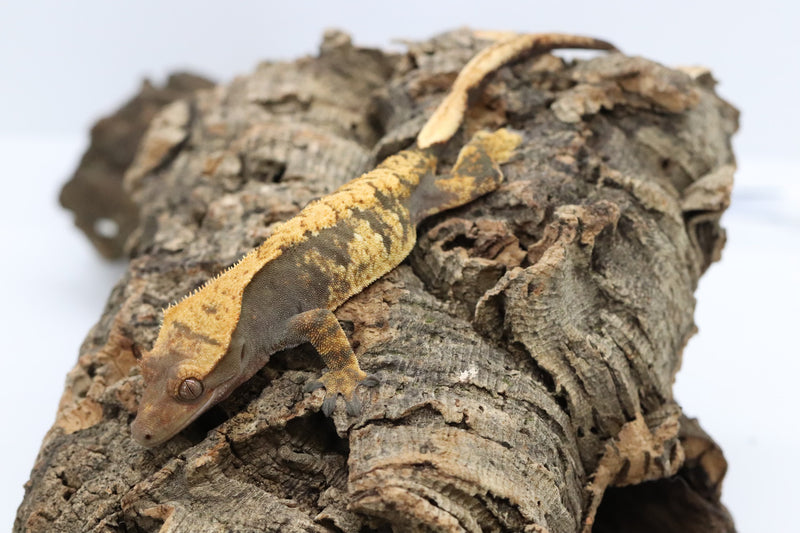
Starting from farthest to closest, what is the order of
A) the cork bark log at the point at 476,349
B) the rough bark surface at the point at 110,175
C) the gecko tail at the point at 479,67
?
the rough bark surface at the point at 110,175, the gecko tail at the point at 479,67, the cork bark log at the point at 476,349

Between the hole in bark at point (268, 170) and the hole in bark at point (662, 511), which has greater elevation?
the hole in bark at point (268, 170)

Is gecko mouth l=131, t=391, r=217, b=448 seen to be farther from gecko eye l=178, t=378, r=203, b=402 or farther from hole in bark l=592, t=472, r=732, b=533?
hole in bark l=592, t=472, r=732, b=533

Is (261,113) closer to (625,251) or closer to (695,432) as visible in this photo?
(625,251)

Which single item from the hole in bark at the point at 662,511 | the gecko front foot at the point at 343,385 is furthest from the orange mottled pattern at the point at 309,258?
the hole in bark at the point at 662,511

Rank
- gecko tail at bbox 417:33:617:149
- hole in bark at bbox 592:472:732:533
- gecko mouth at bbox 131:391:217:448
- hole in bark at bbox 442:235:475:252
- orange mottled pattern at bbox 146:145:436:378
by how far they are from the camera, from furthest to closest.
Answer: gecko tail at bbox 417:33:617:149 → hole in bark at bbox 592:472:732:533 → hole in bark at bbox 442:235:475:252 → orange mottled pattern at bbox 146:145:436:378 → gecko mouth at bbox 131:391:217:448

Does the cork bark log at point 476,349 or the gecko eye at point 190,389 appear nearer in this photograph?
the cork bark log at point 476,349

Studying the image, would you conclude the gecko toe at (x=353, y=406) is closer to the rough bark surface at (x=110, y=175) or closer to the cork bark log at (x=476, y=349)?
the cork bark log at (x=476, y=349)

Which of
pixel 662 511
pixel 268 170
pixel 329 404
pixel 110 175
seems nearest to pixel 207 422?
pixel 329 404

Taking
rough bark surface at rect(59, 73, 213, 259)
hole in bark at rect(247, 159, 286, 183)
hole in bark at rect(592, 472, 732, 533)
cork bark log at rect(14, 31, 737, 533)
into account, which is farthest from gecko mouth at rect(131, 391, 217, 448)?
rough bark surface at rect(59, 73, 213, 259)
